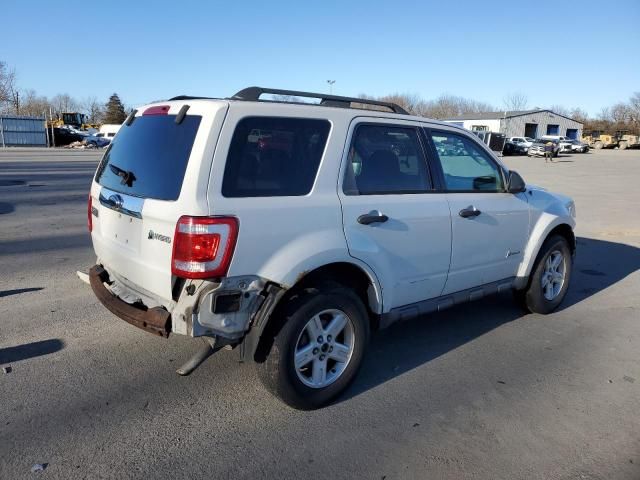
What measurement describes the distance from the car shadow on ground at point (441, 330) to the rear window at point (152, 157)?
184 centimetres

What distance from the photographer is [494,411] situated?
3.30 m

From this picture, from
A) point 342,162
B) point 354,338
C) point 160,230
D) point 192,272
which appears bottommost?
point 354,338

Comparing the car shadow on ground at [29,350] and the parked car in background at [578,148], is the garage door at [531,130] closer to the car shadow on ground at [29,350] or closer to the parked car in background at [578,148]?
the parked car in background at [578,148]

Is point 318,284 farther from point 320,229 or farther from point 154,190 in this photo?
point 154,190

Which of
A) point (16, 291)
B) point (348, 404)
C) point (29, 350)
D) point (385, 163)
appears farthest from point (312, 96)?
point (16, 291)

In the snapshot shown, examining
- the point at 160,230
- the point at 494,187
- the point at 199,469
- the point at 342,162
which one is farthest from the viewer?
the point at 494,187

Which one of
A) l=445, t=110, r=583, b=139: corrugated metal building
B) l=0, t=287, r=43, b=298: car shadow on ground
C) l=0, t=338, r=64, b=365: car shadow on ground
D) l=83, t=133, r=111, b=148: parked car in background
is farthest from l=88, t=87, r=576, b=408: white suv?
l=445, t=110, r=583, b=139: corrugated metal building

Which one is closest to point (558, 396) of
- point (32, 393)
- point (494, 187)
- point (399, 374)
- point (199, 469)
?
point (399, 374)

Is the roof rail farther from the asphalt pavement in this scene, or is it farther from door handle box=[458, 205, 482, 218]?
the asphalt pavement

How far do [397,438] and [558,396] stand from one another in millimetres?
1356

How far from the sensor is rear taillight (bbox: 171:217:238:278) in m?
2.71

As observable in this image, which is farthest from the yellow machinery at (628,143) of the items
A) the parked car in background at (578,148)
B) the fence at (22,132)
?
the fence at (22,132)

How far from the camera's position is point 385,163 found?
12.0ft

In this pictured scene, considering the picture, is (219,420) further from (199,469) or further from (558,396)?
(558,396)
